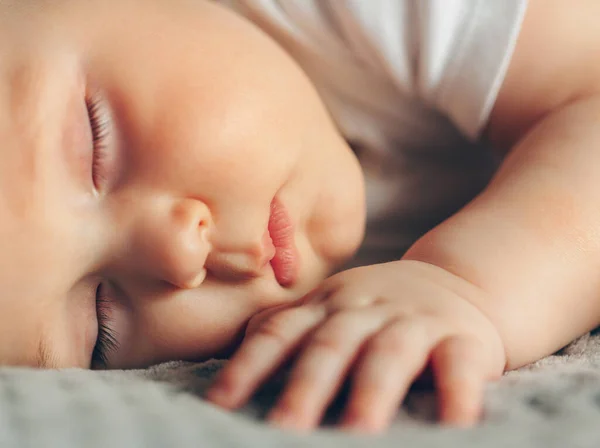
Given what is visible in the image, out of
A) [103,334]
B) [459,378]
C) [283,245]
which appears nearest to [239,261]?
[283,245]

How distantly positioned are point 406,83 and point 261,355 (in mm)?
497

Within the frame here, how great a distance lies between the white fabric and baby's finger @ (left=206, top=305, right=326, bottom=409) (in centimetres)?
42

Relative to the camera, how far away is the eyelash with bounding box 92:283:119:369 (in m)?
0.66

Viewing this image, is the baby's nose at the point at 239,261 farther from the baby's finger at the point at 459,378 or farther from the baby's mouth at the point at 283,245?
the baby's finger at the point at 459,378

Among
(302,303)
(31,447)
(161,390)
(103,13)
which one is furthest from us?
(103,13)

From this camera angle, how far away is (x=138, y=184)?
24.1 inches

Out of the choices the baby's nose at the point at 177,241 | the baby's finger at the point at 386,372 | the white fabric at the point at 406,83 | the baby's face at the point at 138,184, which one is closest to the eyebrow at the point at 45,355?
the baby's face at the point at 138,184

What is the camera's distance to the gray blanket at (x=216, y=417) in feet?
1.09

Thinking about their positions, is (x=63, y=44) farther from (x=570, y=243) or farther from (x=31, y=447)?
(x=570, y=243)

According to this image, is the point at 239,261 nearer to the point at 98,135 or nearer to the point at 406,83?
the point at 98,135

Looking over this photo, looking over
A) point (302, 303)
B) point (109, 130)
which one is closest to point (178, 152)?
point (109, 130)

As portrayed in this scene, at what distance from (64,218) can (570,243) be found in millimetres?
505

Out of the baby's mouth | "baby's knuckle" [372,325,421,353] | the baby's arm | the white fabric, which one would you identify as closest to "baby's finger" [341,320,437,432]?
"baby's knuckle" [372,325,421,353]

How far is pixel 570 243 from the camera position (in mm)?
620
